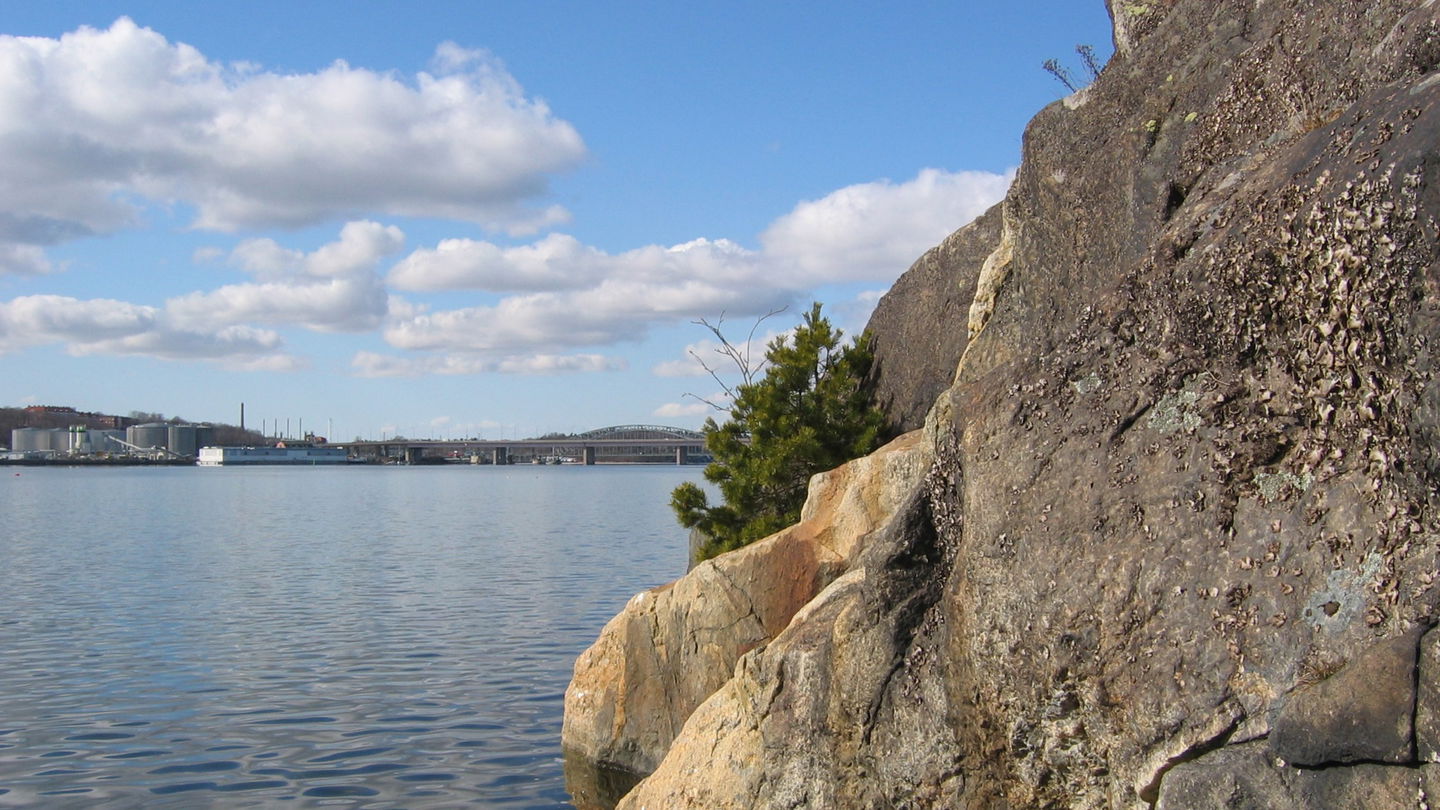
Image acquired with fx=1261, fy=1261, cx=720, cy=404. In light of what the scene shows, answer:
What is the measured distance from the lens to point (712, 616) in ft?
46.2

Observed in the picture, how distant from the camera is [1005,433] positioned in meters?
6.92

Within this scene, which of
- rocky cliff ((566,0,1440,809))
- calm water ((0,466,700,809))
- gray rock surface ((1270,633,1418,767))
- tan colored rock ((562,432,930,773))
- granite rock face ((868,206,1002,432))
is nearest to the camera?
gray rock surface ((1270,633,1418,767))

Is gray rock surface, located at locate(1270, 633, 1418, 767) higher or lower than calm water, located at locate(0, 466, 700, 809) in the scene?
higher

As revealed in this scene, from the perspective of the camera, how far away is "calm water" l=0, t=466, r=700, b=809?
49.6 ft

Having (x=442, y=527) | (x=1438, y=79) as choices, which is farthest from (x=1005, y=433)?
(x=442, y=527)

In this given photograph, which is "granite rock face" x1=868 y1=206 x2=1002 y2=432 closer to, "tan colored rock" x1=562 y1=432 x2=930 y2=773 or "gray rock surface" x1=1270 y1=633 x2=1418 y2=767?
"tan colored rock" x1=562 y1=432 x2=930 y2=773

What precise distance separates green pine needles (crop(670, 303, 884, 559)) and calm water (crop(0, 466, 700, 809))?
387 centimetres

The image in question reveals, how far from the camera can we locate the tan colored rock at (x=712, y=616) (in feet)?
44.2

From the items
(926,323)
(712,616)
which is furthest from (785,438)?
(712,616)

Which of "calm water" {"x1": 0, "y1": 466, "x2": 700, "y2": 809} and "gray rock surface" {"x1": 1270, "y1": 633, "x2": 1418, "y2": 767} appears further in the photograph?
"calm water" {"x1": 0, "y1": 466, "x2": 700, "y2": 809}

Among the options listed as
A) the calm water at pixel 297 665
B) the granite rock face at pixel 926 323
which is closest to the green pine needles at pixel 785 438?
the granite rock face at pixel 926 323

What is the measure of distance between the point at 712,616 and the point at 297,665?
36.2ft

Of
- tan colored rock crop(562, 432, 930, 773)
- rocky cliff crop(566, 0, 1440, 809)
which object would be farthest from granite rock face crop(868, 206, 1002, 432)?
rocky cliff crop(566, 0, 1440, 809)

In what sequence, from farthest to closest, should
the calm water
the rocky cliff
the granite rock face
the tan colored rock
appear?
the granite rock face < the calm water < the tan colored rock < the rocky cliff
